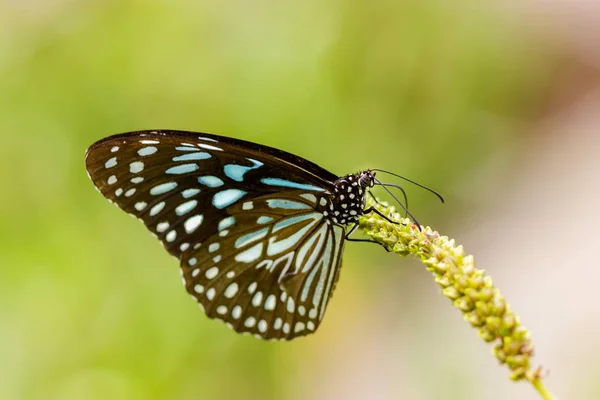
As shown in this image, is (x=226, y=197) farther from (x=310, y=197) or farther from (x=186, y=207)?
(x=310, y=197)

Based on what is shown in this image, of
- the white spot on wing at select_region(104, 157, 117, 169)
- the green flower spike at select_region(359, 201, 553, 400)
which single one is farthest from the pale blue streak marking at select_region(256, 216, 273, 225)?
the green flower spike at select_region(359, 201, 553, 400)

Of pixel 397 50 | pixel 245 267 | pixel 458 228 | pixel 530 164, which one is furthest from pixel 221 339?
pixel 530 164

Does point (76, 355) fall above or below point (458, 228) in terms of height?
below

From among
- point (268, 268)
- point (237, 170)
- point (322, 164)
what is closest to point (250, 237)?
point (268, 268)

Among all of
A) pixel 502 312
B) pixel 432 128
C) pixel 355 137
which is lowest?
pixel 502 312

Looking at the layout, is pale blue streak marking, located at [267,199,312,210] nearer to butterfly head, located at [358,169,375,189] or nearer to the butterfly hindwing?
the butterfly hindwing

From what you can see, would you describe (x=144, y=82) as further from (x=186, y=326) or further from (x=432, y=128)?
(x=432, y=128)

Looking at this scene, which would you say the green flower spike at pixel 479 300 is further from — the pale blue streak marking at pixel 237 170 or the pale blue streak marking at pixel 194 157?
the pale blue streak marking at pixel 194 157
